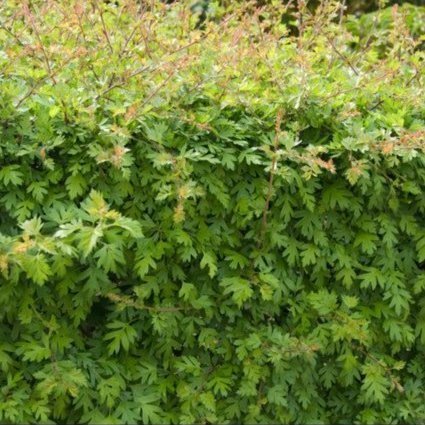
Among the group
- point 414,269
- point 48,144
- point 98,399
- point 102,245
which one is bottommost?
point 414,269

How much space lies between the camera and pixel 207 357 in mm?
3359

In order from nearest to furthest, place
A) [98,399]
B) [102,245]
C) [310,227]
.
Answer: [102,245] → [98,399] → [310,227]

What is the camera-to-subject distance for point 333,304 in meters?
3.38

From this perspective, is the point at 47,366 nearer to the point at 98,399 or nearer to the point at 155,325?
the point at 98,399

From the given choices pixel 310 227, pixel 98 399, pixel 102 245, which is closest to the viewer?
pixel 102 245

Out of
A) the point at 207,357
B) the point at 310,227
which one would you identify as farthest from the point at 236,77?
the point at 207,357

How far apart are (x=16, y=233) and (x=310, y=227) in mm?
1400

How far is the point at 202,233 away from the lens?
10.6 ft

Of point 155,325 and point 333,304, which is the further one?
point 333,304

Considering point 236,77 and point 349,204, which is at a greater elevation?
point 236,77

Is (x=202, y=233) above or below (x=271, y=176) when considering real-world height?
below

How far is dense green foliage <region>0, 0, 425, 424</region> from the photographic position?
3027 millimetres

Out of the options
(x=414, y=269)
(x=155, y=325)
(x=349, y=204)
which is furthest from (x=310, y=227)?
(x=155, y=325)

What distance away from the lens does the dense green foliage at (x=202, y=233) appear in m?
3.03
